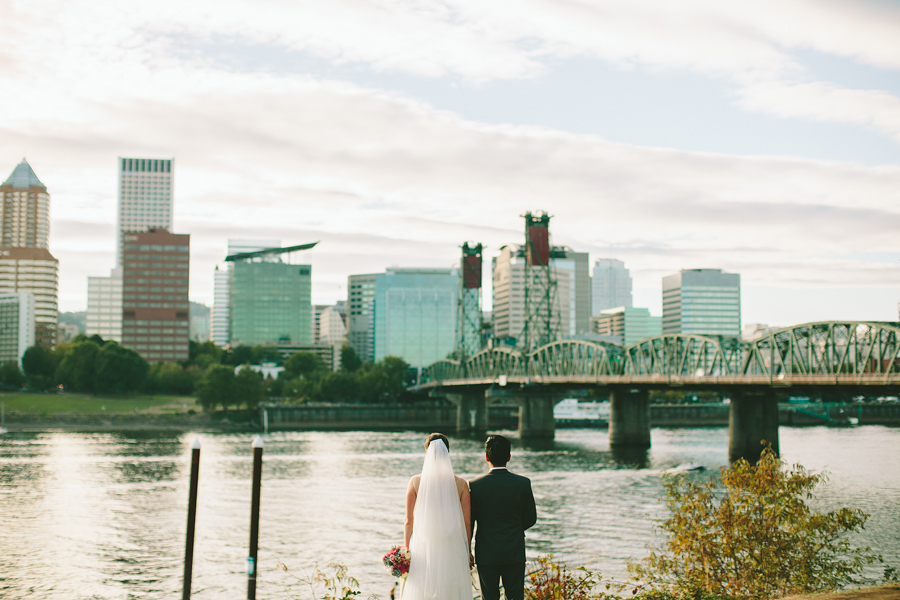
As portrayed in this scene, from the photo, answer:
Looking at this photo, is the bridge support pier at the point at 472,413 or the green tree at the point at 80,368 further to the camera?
the green tree at the point at 80,368

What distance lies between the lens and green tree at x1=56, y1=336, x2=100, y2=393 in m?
181

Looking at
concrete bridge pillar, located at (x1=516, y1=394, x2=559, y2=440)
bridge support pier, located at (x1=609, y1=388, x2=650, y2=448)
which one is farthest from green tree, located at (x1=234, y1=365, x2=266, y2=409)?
bridge support pier, located at (x1=609, y1=388, x2=650, y2=448)

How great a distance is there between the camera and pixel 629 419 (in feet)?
369

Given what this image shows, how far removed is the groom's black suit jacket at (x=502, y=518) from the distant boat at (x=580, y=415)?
16127cm

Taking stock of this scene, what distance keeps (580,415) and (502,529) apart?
171 m

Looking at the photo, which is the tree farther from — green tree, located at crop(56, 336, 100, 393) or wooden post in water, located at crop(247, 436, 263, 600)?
green tree, located at crop(56, 336, 100, 393)

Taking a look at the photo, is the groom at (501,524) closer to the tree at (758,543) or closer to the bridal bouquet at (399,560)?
the bridal bouquet at (399,560)

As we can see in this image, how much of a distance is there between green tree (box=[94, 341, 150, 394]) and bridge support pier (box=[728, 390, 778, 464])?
133067mm

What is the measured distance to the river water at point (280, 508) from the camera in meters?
37.5

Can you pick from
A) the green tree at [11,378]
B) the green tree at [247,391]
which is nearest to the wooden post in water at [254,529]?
the green tree at [247,391]

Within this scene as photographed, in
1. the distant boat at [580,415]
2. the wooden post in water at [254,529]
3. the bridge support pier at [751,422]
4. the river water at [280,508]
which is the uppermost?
the wooden post in water at [254,529]

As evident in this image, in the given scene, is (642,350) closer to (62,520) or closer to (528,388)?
(528,388)

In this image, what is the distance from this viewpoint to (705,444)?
390ft

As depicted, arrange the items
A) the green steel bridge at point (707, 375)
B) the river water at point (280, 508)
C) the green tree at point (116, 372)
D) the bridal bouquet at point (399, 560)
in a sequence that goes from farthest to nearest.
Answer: the green tree at point (116, 372) → the green steel bridge at point (707, 375) → the river water at point (280, 508) → the bridal bouquet at point (399, 560)
